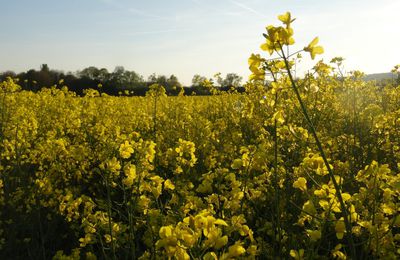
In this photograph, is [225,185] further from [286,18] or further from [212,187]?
[286,18]

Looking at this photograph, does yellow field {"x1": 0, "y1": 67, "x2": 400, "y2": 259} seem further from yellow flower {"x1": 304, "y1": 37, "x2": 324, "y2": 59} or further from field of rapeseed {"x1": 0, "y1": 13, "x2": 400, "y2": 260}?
yellow flower {"x1": 304, "y1": 37, "x2": 324, "y2": 59}

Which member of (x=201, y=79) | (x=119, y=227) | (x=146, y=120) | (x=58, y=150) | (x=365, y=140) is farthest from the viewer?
(x=201, y=79)

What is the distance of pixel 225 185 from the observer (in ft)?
10.6

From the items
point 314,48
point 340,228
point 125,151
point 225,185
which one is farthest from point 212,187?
point 314,48

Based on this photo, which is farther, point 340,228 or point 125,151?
point 125,151

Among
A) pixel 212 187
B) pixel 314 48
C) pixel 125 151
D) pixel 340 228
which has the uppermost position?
pixel 314 48

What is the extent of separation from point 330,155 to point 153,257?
8.40ft

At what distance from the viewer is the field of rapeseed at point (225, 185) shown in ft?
5.96

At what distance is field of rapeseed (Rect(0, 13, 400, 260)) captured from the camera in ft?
5.96

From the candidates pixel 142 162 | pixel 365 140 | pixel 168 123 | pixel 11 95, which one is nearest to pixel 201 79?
pixel 168 123

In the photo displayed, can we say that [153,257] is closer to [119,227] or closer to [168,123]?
[119,227]

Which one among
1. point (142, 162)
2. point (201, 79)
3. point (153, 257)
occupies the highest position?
point (201, 79)

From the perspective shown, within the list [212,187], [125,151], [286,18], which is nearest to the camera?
[286,18]

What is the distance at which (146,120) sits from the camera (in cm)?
721
